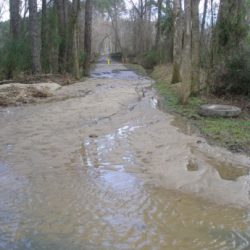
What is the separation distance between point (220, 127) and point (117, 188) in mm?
3816

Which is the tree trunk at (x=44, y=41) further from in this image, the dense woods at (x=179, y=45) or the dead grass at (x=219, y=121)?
Result: the dead grass at (x=219, y=121)

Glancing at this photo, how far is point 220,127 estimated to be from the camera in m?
8.34

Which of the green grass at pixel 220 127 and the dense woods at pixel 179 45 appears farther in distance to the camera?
the dense woods at pixel 179 45

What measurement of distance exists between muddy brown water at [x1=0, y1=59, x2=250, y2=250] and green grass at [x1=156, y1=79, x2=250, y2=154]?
1.21ft

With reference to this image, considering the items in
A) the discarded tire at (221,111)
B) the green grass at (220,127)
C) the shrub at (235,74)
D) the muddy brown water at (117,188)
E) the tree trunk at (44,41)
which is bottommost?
the muddy brown water at (117,188)

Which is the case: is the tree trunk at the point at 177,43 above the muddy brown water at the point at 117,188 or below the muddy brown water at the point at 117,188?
above

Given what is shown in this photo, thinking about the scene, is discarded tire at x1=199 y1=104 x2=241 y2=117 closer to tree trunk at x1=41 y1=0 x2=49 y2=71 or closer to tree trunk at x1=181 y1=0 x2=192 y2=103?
tree trunk at x1=181 y1=0 x2=192 y2=103

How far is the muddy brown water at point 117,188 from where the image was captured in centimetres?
394

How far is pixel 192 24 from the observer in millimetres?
11906

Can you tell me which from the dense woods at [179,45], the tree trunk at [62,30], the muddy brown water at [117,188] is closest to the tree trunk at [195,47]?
the dense woods at [179,45]

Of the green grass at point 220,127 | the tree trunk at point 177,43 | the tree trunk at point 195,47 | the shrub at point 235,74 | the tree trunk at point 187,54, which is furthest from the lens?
the tree trunk at point 177,43

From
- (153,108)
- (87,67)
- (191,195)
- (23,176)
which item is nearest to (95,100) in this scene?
(153,108)

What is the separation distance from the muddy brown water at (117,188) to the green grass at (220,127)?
37 centimetres

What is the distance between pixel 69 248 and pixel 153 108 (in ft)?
25.4
